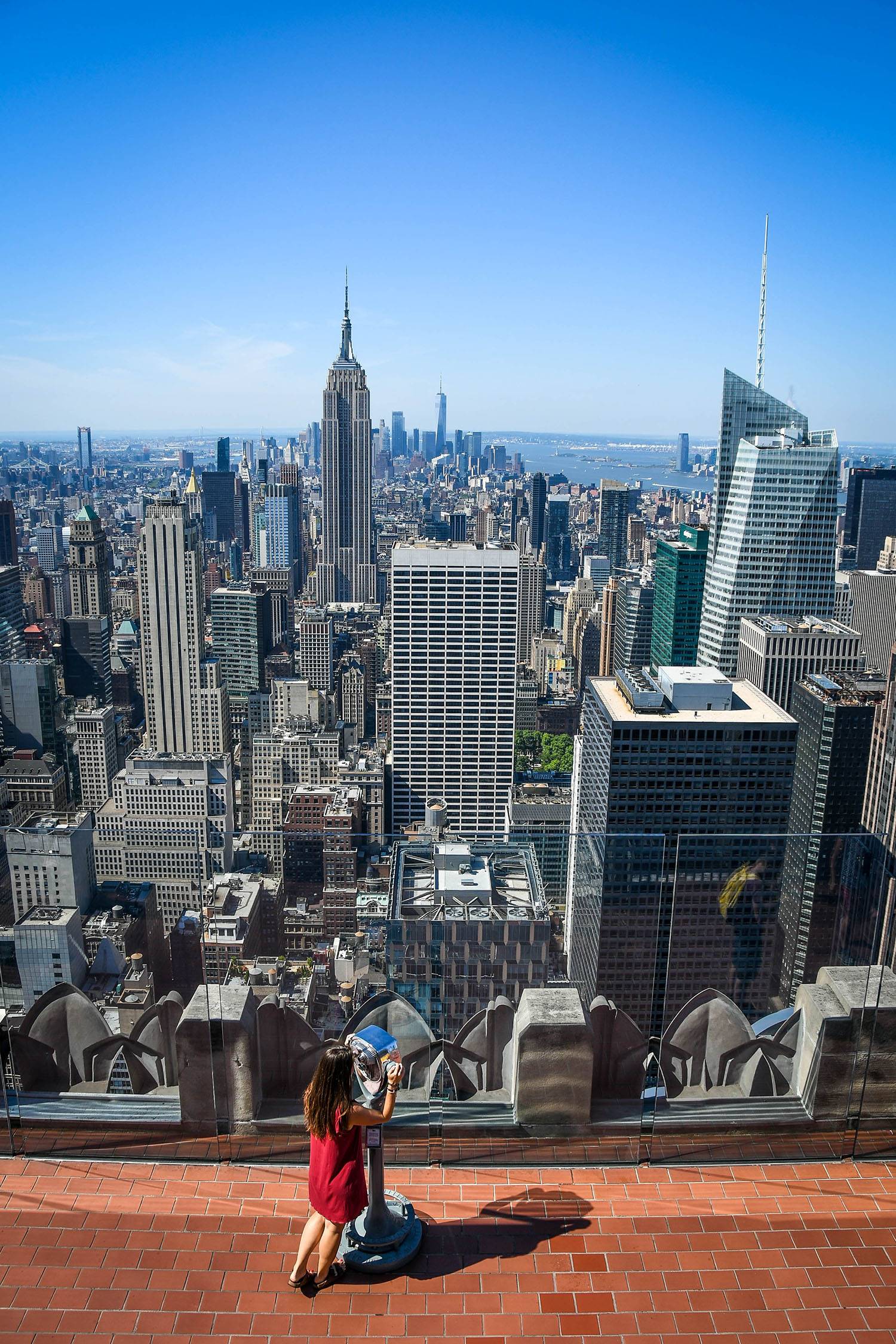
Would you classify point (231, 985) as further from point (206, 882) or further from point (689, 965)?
point (689, 965)

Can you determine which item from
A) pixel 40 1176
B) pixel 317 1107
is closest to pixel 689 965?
pixel 317 1107

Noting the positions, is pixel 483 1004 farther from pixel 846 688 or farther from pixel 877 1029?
pixel 846 688

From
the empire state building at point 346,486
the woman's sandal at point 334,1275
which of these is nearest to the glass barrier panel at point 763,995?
the woman's sandal at point 334,1275

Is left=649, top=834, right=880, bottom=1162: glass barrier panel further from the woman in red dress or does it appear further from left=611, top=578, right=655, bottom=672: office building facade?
left=611, top=578, right=655, bottom=672: office building facade

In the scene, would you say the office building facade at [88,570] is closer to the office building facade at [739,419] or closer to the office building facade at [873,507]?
the office building facade at [739,419]

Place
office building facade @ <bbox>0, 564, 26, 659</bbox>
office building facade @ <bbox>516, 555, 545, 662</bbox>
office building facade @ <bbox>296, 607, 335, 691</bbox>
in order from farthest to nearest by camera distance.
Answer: office building facade @ <bbox>516, 555, 545, 662</bbox> < office building facade @ <bbox>296, 607, 335, 691</bbox> < office building facade @ <bbox>0, 564, 26, 659</bbox>

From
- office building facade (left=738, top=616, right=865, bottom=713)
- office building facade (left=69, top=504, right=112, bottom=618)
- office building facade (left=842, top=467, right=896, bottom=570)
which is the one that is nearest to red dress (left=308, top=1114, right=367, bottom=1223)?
office building facade (left=738, top=616, right=865, bottom=713)
